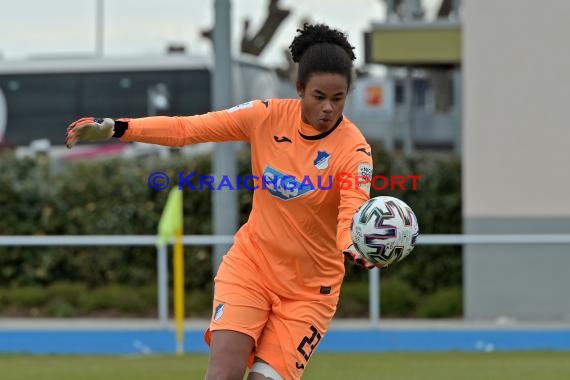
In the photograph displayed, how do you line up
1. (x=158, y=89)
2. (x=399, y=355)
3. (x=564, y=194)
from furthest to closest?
(x=158, y=89)
(x=564, y=194)
(x=399, y=355)

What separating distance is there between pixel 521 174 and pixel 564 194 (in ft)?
1.84

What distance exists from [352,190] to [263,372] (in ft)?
3.19

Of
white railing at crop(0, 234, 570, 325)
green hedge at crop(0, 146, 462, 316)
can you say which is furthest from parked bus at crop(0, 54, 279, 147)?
white railing at crop(0, 234, 570, 325)

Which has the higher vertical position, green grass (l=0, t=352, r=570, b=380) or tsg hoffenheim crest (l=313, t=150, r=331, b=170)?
tsg hoffenheim crest (l=313, t=150, r=331, b=170)

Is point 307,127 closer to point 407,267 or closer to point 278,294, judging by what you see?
point 278,294

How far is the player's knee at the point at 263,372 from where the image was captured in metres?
6.00

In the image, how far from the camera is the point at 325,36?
6195mm

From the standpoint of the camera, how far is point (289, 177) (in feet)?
20.1

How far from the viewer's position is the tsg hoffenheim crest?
6.09m

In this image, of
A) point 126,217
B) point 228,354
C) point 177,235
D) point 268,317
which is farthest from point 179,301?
point 228,354

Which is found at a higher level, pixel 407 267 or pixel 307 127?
pixel 307 127

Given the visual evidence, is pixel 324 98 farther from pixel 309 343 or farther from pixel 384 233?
pixel 309 343

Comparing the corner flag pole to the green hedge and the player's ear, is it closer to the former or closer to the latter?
the green hedge

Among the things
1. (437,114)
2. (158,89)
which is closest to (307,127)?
(158,89)
